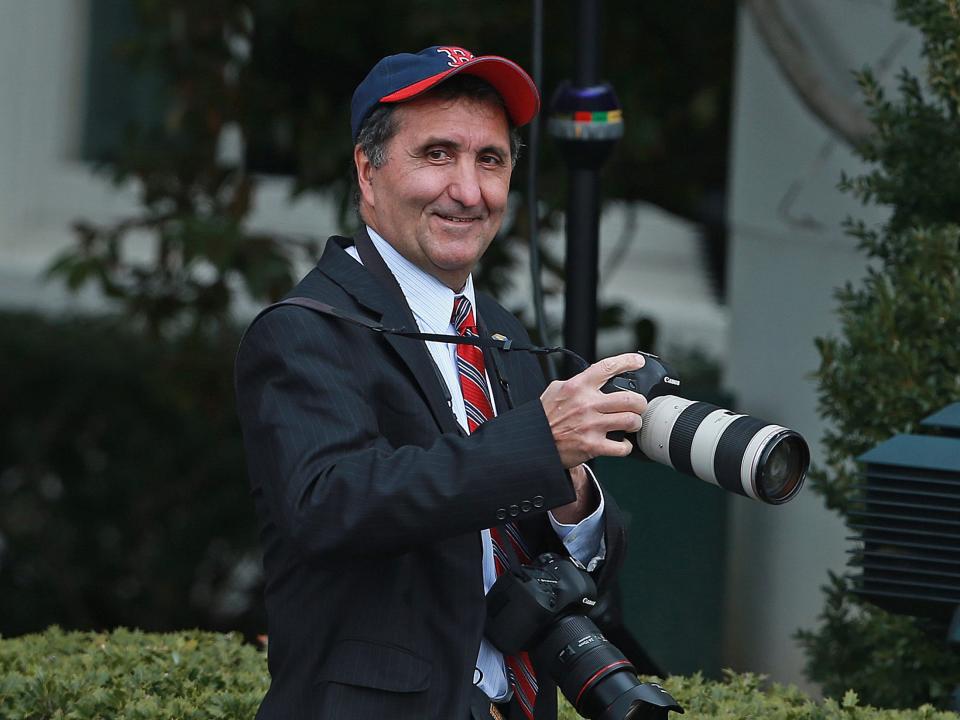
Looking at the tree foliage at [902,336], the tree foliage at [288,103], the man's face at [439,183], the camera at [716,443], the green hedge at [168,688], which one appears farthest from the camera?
the tree foliage at [288,103]

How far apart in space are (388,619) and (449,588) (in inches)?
4.1

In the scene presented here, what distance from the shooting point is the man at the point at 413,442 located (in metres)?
2.23

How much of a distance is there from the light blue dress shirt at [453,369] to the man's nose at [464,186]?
0.14 metres

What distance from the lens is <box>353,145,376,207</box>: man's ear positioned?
260cm

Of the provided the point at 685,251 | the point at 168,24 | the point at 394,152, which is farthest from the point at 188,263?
the point at 685,251

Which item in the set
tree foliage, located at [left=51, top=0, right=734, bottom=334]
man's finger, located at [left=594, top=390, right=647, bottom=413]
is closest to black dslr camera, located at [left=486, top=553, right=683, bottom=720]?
man's finger, located at [left=594, top=390, right=647, bottom=413]

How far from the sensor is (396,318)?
247cm

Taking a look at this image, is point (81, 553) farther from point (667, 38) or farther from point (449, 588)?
point (449, 588)

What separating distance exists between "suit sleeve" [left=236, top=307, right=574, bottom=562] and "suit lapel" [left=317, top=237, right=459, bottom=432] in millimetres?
95

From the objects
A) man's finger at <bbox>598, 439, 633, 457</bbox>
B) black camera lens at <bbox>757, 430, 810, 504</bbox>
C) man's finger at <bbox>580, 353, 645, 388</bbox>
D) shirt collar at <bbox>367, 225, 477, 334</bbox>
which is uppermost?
shirt collar at <bbox>367, 225, 477, 334</bbox>

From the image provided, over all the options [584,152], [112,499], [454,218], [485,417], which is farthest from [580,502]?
[112,499]

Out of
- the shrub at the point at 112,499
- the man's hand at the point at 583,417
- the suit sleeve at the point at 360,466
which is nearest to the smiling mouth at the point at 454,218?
the suit sleeve at the point at 360,466

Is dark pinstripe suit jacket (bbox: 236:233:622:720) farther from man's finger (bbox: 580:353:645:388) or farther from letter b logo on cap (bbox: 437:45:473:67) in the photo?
letter b logo on cap (bbox: 437:45:473:67)

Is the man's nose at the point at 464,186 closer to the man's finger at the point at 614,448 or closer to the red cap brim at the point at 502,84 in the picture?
the red cap brim at the point at 502,84
